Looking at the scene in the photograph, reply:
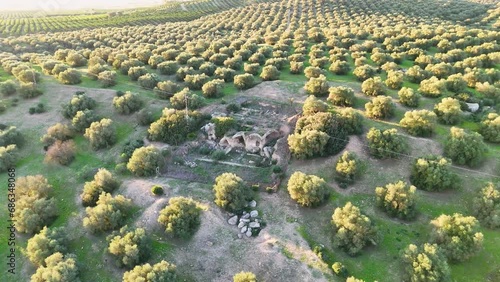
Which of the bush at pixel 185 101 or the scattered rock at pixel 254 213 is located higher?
the bush at pixel 185 101

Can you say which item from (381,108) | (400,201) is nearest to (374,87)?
(381,108)

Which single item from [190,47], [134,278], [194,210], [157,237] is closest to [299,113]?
[194,210]

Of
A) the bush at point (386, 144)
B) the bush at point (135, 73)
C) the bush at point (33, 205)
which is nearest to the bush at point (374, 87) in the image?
the bush at point (386, 144)

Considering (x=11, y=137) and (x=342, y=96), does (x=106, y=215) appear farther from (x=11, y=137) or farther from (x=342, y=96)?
(x=342, y=96)

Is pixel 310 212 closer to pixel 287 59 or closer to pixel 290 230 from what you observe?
pixel 290 230

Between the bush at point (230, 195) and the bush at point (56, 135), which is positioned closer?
the bush at point (230, 195)

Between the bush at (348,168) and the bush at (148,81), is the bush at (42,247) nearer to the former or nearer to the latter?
the bush at (348,168)
